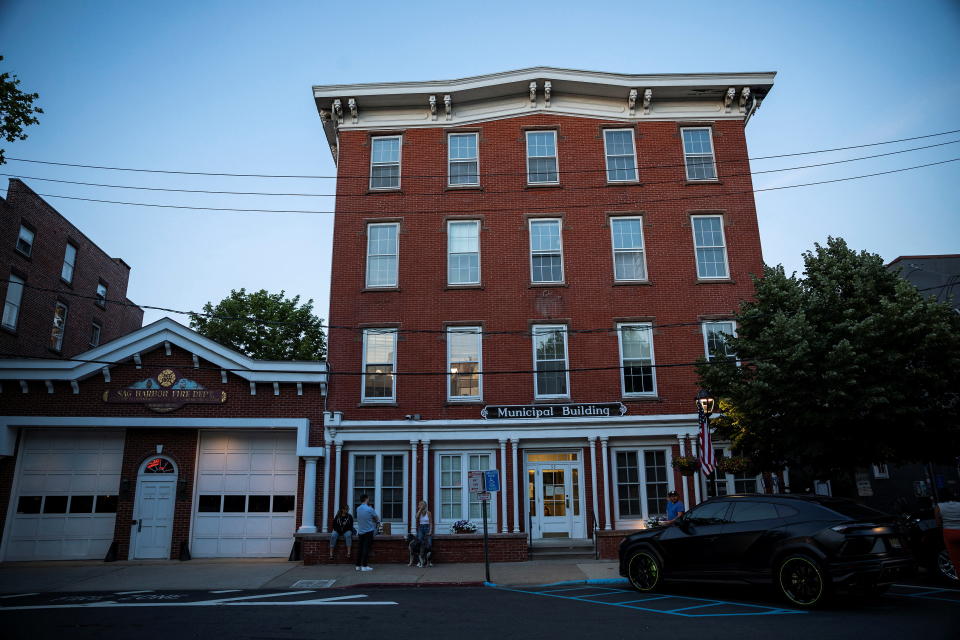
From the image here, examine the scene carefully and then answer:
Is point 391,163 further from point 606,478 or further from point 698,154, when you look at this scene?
point 606,478

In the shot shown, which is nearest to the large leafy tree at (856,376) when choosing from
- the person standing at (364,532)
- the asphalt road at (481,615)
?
the asphalt road at (481,615)

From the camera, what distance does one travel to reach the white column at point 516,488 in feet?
62.0

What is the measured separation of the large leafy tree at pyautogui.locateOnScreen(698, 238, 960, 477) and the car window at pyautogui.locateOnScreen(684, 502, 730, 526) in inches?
145

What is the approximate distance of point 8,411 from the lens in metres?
18.9

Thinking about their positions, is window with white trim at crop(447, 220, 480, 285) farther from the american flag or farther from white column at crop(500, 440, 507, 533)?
the american flag

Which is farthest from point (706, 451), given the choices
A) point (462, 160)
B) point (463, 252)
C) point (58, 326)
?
point (58, 326)

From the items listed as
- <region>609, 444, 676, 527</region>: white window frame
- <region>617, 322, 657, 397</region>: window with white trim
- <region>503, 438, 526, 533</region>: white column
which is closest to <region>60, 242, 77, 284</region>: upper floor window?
<region>503, 438, 526, 533</region>: white column

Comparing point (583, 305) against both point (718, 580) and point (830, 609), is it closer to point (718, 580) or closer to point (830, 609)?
point (718, 580)

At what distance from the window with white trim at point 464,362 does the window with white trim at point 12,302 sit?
16483mm

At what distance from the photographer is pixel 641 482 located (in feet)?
64.0

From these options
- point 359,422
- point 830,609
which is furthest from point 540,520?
point 830,609

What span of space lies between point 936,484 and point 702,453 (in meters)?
15.1

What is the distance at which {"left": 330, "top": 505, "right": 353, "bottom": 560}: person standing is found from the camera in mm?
17797

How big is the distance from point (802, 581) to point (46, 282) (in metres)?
28.9
